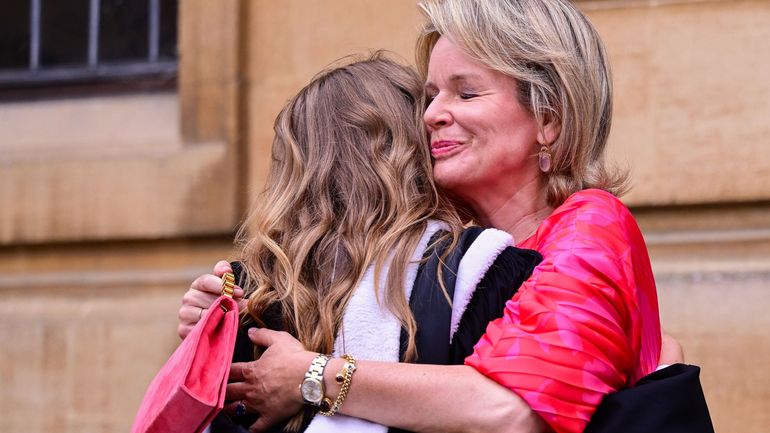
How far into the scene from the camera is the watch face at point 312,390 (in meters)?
2.84

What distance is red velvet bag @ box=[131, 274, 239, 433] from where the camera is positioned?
274cm

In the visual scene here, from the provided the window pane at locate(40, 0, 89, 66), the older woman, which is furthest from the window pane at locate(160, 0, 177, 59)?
the older woman

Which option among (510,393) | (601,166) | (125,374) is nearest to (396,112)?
(601,166)

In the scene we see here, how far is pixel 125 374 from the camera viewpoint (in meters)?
5.62

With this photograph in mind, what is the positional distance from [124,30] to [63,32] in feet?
1.08

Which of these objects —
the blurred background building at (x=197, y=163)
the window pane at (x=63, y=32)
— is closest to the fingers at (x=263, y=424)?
the blurred background building at (x=197, y=163)

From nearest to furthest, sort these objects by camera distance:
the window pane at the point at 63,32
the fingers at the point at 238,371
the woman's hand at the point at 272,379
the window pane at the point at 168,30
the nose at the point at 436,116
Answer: the woman's hand at the point at 272,379, the fingers at the point at 238,371, the nose at the point at 436,116, the window pane at the point at 168,30, the window pane at the point at 63,32

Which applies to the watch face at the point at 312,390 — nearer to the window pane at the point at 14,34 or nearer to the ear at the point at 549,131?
the ear at the point at 549,131

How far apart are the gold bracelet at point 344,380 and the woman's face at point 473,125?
62 centimetres

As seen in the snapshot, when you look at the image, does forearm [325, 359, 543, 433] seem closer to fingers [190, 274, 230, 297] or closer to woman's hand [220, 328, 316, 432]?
woman's hand [220, 328, 316, 432]

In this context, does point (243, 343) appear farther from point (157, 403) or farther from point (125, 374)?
point (125, 374)

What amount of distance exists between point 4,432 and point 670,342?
339 centimetres

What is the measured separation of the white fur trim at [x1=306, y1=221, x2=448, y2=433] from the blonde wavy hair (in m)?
0.68

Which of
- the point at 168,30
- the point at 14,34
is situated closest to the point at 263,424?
the point at 168,30
